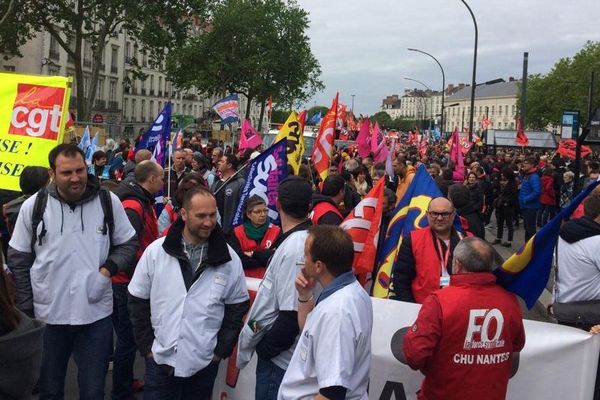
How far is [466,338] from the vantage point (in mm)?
3443

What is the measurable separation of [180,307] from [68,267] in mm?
844

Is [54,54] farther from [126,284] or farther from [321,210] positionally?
[321,210]

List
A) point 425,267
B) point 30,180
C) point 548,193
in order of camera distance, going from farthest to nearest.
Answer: point 548,193 < point 30,180 < point 425,267

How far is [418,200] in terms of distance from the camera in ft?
17.9

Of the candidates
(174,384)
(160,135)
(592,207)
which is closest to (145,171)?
(174,384)

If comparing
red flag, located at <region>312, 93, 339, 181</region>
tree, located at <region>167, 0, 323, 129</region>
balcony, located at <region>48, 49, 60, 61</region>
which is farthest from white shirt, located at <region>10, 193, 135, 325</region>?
tree, located at <region>167, 0, 323, 129</region>

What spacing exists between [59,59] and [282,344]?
5641cm

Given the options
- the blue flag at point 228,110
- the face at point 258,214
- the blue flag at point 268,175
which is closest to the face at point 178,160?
the blue flag at point 268,175

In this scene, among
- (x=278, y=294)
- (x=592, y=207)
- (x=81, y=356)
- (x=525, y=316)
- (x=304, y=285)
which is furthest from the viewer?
(x=525, y=316)

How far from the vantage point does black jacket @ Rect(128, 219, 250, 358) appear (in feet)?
12.5

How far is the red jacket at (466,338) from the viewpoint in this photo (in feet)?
11.3

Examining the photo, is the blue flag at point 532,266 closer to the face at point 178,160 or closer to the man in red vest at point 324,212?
the man in red vest at point 324,212

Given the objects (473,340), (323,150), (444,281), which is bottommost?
(473,340)

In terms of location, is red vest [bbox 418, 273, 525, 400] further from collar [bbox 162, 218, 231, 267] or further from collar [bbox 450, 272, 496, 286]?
collar [bbox 162, 218, 231, 267]
